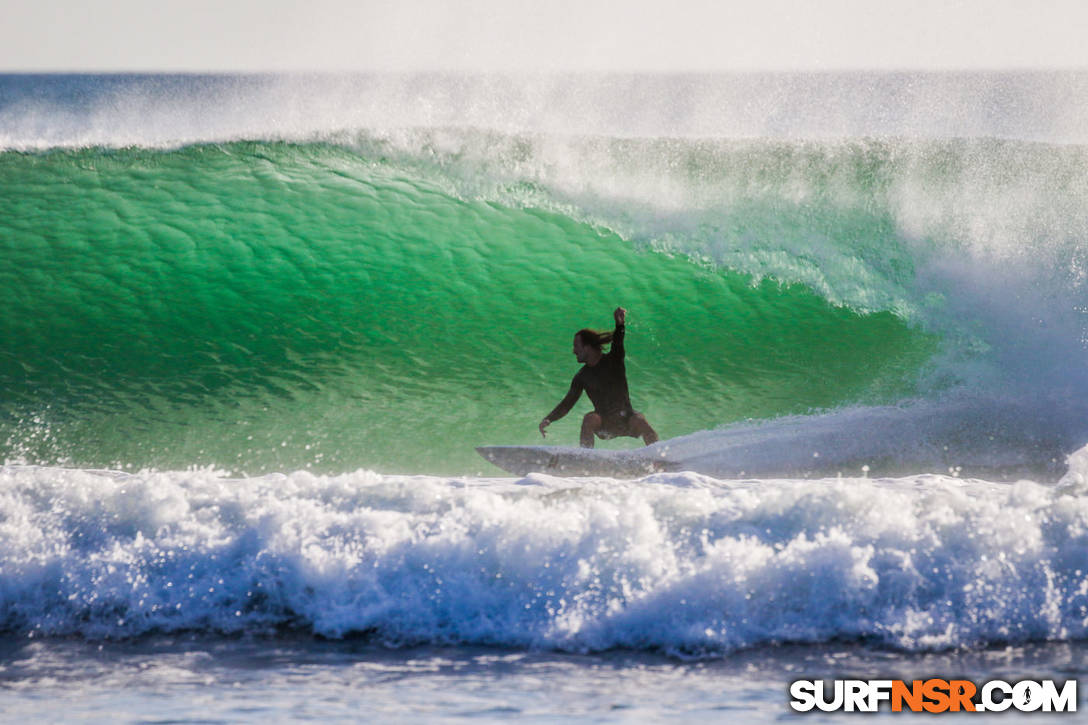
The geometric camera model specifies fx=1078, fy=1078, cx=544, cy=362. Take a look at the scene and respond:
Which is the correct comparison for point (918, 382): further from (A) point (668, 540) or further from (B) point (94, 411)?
(B) point (94, 411)

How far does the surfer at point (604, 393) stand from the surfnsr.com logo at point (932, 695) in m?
2.90

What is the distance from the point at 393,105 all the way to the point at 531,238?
1977 mm

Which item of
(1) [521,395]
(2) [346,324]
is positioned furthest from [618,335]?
(2) [346,324]

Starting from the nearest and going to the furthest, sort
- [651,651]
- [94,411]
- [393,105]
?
[651,651], [94,411], [393,105]

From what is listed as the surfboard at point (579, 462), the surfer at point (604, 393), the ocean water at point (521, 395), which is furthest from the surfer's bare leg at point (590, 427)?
the ocean water at point (521, 395)

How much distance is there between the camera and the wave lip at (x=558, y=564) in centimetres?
411

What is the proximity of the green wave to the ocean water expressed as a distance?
30 millimetres

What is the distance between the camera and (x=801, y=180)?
8.67m

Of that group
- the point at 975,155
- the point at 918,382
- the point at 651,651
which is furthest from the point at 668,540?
the point at 975,155

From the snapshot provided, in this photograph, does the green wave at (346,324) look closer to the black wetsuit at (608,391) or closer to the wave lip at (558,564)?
the black wetsuit at (608,391)

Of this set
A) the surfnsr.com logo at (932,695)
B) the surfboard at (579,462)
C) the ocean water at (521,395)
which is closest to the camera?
the surfnsr.com logo at (932,695)

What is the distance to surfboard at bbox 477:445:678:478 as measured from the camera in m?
6.07

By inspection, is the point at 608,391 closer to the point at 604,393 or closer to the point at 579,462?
the point at 604,393

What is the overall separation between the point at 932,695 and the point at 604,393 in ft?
10.5
